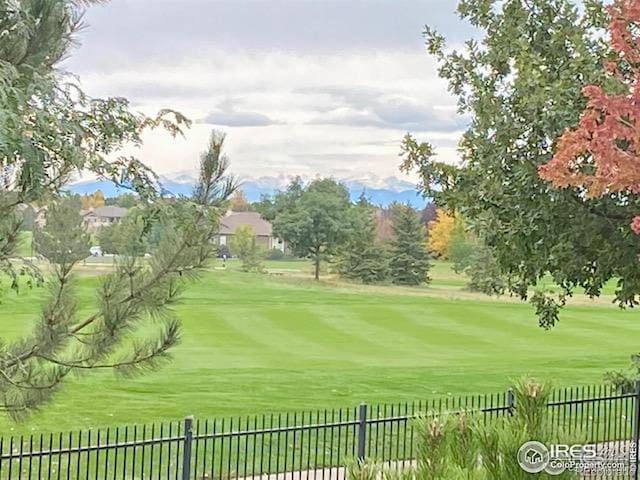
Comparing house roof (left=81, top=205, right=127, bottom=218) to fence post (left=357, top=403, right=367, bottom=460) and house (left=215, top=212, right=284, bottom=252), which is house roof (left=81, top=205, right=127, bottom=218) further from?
house (left=215, top=212, right=284, bottom=252)

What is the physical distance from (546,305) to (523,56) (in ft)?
9.55

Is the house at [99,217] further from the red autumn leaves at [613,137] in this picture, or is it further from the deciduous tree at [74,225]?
the red autumn leaves at [613,137]

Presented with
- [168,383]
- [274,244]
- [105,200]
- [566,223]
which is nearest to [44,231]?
[105,200]

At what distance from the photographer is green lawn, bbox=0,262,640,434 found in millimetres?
12898

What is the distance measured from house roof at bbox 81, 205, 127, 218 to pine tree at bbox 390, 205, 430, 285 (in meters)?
41.3

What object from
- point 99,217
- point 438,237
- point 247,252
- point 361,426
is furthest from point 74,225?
point 438,237

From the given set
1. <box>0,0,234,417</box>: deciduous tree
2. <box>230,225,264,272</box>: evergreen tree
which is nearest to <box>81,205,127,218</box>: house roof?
<box>0,0,234,417</box>: deciduous tree

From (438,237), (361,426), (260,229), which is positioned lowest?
(361,426)

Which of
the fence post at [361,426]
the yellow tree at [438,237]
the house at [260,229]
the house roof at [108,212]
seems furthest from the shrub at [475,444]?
the yellow tree at [438,237]

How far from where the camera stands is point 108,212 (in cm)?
610

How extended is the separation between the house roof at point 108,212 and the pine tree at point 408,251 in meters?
41.3

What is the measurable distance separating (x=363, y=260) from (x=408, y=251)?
2.83m

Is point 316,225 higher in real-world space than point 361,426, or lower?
higher

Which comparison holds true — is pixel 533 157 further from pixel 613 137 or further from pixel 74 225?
pixel 74 225
